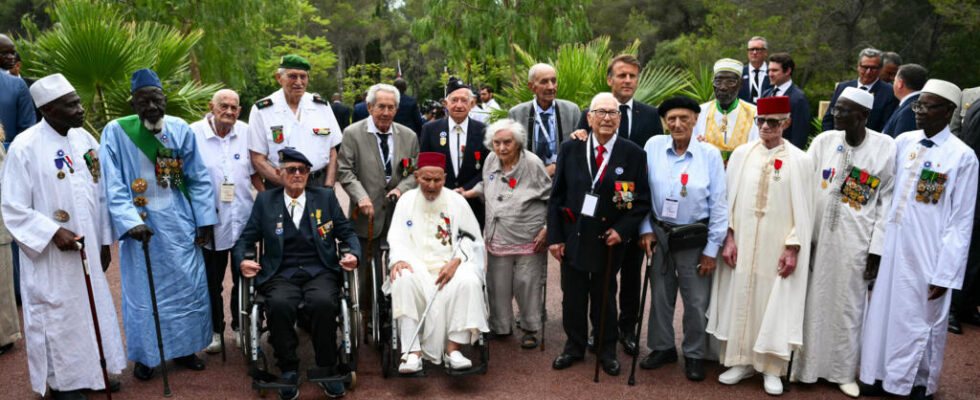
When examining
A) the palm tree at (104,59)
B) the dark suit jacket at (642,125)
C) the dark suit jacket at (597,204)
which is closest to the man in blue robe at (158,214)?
the palm tree at (104,59)

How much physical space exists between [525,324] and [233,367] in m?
2.21

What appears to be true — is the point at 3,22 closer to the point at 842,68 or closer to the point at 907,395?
the point at 842,68

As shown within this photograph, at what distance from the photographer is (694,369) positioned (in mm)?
4926

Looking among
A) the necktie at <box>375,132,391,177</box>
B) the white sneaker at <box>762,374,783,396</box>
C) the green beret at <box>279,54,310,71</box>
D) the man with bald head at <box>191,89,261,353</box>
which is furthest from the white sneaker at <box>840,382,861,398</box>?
the green beret at <box>279,54,310,71</box>

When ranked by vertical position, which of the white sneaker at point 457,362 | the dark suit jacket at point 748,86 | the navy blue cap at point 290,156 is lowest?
the white sneaker at point 457,362

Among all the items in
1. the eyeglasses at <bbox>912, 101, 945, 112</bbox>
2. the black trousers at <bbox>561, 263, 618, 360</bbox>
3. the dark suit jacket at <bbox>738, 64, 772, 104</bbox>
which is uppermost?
the dark suit jacket at <bbox>738, 64, 772, 104</bbox>

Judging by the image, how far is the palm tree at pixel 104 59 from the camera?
6.78 m

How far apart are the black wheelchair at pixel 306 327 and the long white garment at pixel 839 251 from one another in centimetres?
301

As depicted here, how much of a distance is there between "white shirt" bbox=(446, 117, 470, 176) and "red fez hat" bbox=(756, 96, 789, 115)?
234cm

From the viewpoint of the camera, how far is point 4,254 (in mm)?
5465

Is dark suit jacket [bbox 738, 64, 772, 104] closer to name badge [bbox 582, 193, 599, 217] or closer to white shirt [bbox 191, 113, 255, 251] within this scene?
name badge [bbox 582, 193, 599, 217]

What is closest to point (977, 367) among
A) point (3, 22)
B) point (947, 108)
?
point (947, 108)

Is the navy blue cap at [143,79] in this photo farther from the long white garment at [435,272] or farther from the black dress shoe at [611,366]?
the black dress shoe at [611,366]

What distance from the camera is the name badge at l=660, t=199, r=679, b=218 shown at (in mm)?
4735
